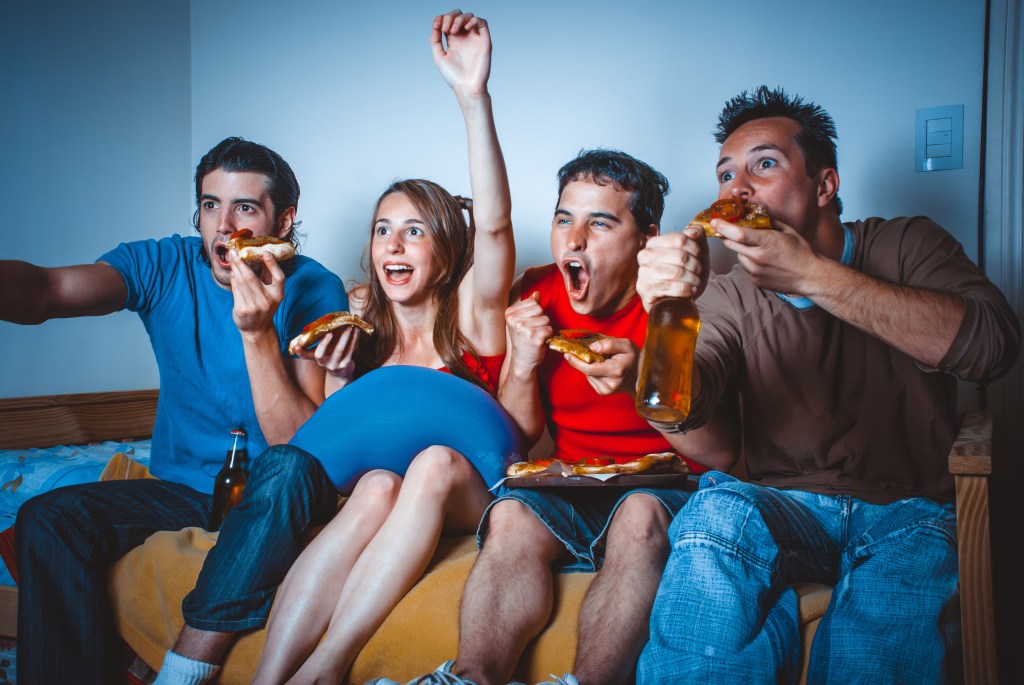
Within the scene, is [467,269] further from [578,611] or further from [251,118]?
[251,118]

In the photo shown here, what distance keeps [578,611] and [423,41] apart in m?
2.16

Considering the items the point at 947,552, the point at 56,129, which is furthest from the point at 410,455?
the point at 56,129

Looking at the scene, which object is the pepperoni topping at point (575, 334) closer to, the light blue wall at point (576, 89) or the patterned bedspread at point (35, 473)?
the light blue wall at point (576, 89)

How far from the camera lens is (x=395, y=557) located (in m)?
1.45

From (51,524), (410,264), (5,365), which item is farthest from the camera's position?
(5,365)

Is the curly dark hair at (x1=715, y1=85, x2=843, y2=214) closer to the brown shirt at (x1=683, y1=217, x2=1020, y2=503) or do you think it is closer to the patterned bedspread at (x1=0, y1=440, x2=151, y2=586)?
the brown shirt at (x1=683, y1=217, x2=1020, y2=503)

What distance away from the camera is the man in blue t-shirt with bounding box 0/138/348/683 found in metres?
1.51

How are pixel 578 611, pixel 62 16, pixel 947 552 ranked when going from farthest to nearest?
pixel 62 16 → pixel 578 611 → pixel 947 552

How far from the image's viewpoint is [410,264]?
1.86 m

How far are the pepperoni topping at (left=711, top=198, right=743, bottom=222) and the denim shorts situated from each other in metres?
0.53

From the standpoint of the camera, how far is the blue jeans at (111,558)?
4.89 feet

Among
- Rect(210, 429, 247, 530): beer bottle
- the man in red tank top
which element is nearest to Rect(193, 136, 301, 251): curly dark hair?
Rect(210, 429, 247, 530): beer bottle

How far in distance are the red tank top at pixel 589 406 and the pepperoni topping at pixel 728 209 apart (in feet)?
1.37

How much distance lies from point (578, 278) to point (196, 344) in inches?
36.6
